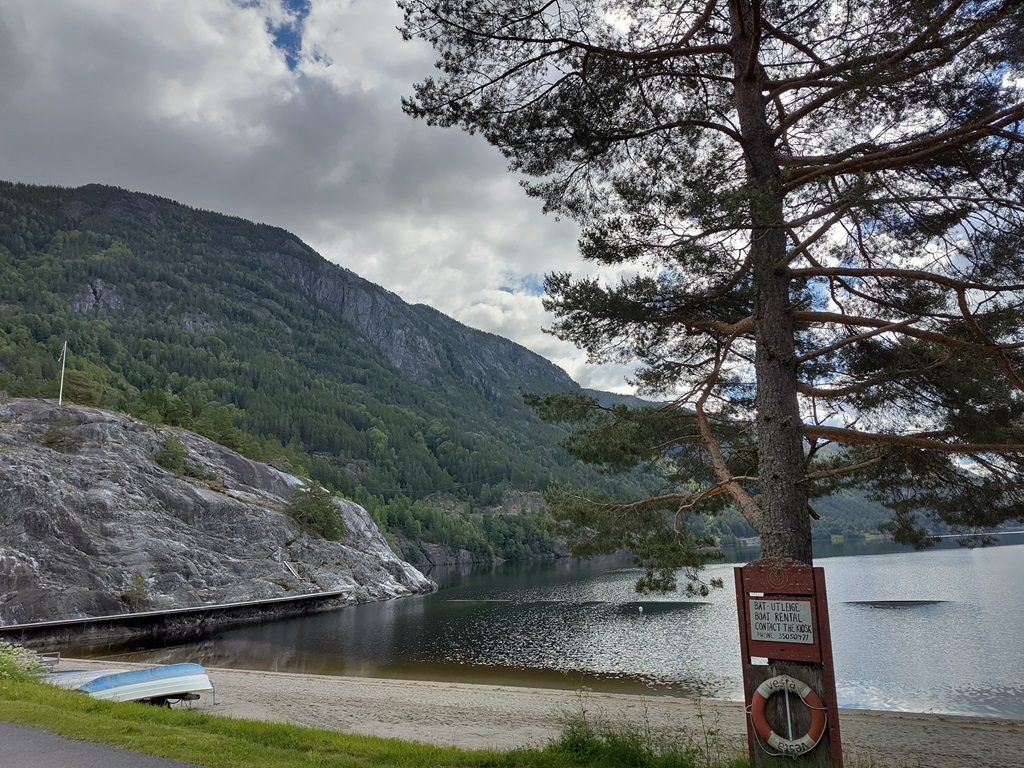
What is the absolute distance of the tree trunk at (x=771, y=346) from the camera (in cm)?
615

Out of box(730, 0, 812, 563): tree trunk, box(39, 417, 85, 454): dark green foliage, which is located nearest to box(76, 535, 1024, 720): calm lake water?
box(730, 0, 812, 563): tree trunk

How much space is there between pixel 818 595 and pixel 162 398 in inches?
3347

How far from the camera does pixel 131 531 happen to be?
1631 inches

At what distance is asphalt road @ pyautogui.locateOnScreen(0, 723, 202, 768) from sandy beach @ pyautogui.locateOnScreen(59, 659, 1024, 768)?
494 centimetres

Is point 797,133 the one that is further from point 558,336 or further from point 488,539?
point 488,539

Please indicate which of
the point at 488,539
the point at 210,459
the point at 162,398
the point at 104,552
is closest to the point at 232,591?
the point at 104,552

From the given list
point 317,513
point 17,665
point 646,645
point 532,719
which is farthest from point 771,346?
point 317,513

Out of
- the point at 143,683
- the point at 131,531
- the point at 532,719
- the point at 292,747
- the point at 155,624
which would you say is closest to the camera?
the point at 292,747

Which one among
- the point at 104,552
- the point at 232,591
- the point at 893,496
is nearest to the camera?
the point at 893,496

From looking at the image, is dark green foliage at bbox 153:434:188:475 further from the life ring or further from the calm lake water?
the life ring

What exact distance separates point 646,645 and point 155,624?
29.7m

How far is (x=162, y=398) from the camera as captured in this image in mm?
76438

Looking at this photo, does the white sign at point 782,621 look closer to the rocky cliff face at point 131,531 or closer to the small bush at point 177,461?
the rocky cliff face at point 131,531

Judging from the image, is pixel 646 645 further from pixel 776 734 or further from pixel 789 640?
pixel 789 640
